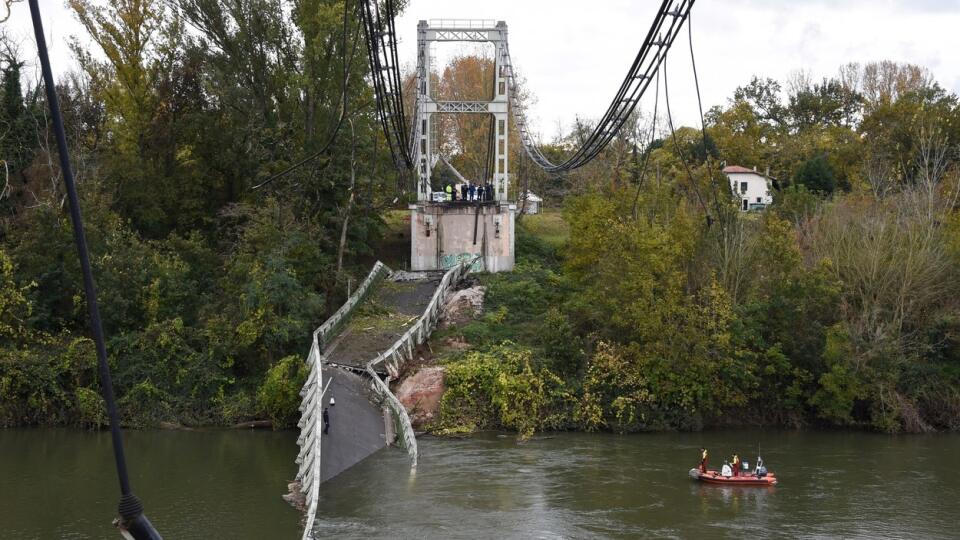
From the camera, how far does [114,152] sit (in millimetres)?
51094

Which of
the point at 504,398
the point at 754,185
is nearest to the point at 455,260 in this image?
the point at 504,398

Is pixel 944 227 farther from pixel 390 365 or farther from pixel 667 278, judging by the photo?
pixel 390 365

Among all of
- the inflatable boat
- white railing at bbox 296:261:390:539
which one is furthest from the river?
white railing at bbox 296:261:390:539

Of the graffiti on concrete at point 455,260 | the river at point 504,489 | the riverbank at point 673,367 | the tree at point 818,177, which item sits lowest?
the river at point 504,489

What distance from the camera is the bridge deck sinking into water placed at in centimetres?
2809

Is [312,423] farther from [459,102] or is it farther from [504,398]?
[459,102]

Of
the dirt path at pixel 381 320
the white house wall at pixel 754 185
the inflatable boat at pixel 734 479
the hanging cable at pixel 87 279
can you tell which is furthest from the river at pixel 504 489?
the white house wall at pixel 754 185

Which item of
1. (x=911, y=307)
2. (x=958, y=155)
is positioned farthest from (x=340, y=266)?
(x=958, y=155)

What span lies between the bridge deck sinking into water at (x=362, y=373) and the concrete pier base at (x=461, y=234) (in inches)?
105

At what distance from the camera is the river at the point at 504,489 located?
24484 millimetres

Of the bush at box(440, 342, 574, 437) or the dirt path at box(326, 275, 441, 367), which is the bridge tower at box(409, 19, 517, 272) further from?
the bush at box(440, 342, 574, 437)

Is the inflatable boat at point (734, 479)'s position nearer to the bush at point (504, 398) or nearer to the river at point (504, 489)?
the river at point (504, 489)

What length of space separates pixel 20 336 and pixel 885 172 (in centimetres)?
4544

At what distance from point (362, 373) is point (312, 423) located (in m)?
6.72
